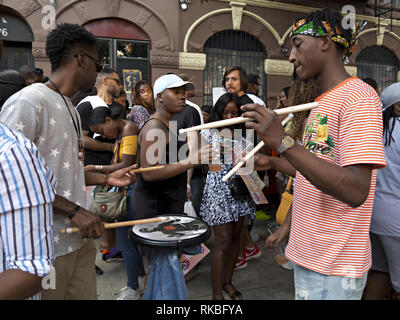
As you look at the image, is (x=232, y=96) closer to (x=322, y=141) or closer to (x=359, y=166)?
(x=322, y=141)

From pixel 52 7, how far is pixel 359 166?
862cm

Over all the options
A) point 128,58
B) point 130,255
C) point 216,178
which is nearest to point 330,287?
point 216,178

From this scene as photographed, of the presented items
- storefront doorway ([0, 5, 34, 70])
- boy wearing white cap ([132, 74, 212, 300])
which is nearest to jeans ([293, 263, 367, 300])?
boy wearing white cap ([132, 74, 212, 300])

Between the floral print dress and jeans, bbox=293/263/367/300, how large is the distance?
4.70 ft

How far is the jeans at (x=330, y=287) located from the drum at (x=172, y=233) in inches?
26.3

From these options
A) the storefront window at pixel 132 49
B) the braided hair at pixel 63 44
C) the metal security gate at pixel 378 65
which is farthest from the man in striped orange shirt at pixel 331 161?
the metal security gate at pixel 378 65

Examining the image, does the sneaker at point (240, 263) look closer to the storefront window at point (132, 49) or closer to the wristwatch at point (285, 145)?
the wristwatch at point (285, 145)

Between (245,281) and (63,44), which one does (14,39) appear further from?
(245,281)

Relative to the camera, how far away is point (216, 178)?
296cm

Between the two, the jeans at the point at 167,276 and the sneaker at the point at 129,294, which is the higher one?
the jeans at the point at 167,276

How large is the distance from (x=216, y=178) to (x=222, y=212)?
34 centimetres

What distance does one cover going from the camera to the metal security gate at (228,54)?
9.04 metres
